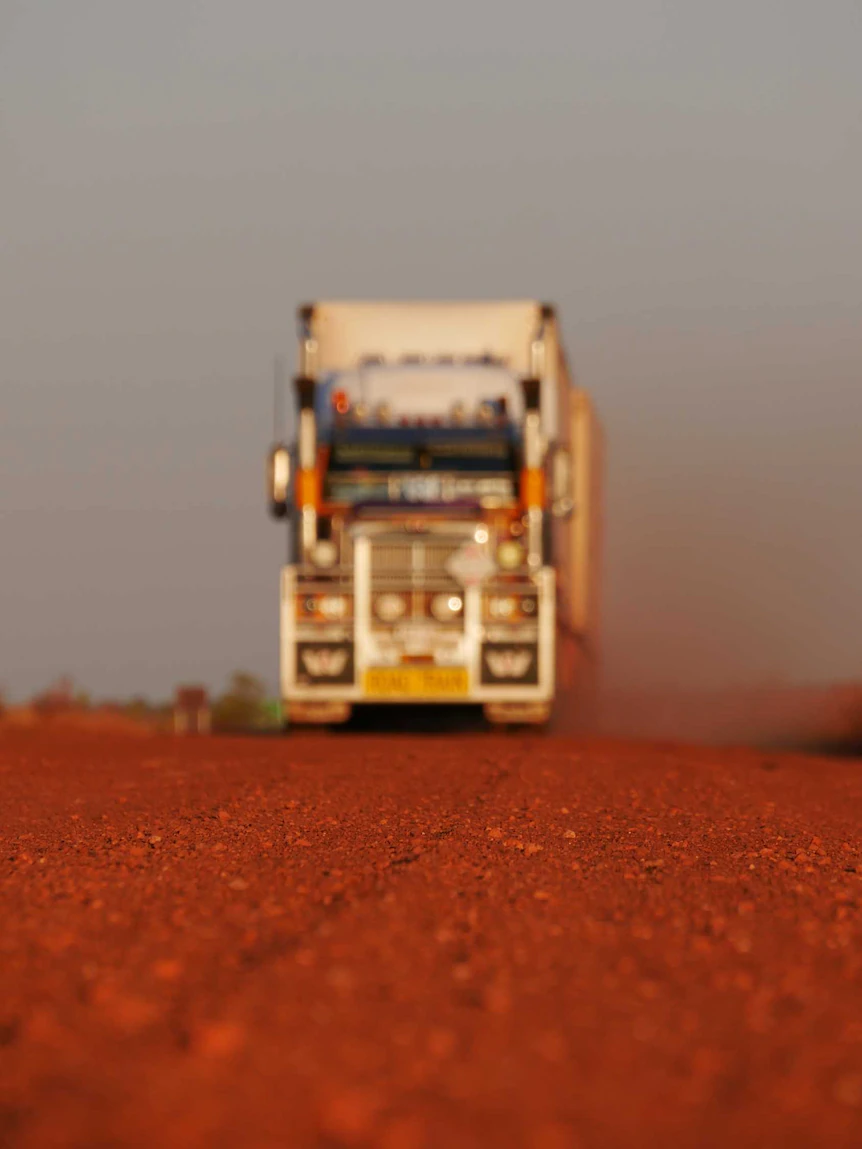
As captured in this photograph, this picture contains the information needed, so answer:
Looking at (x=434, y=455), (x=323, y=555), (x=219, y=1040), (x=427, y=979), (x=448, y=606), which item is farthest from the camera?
(x=323, y=555)

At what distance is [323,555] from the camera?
1994cm

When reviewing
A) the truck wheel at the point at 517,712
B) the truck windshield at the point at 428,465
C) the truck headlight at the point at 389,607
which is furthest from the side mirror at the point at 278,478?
the truck wheel at the point at 517,712

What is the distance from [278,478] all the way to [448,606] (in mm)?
2324

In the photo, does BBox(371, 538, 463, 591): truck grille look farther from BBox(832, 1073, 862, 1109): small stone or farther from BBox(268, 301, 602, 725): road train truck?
BBox(832, 1073, 862, 1109): small stone

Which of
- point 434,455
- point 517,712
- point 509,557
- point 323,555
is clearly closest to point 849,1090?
point 509,557

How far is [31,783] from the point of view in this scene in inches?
534

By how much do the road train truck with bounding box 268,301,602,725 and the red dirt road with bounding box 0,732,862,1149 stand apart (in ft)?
28.9

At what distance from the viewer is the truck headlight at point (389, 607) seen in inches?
779

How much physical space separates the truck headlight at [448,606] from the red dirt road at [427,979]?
8.91 meters

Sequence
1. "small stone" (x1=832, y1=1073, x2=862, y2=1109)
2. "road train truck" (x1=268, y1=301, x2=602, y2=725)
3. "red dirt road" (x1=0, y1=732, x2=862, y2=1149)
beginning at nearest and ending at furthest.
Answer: "red dirt road" (x1=0, y1=732, x2=862, y2=1149)
"small stone" (x1=832, y1=1073, x2=862, y2=1109)
"road train truck" (x1=268, y1=301, x2=602, y2=725)

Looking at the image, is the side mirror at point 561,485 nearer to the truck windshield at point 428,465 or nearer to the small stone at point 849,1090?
the truck windshield at point 428,465

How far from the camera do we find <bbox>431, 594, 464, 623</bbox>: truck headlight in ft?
64.7

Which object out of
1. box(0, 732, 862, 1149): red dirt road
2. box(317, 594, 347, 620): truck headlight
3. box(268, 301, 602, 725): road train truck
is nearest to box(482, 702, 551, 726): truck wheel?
box(268, 301, 602, 725): road train truck

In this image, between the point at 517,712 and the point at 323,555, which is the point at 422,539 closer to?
the point at 323,555
